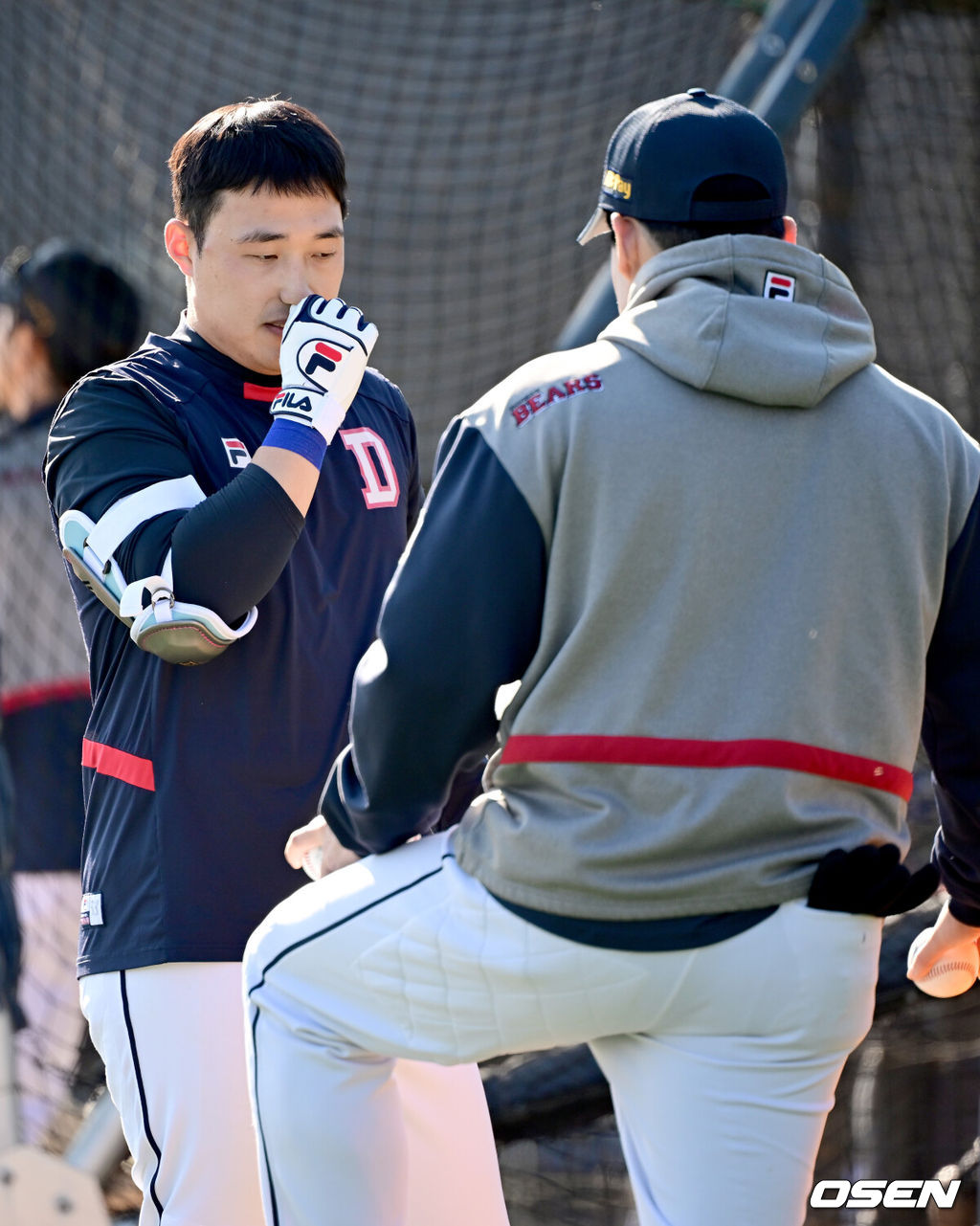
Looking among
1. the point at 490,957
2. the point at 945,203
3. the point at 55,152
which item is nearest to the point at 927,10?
the point at 945,203

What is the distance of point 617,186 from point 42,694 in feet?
6.36

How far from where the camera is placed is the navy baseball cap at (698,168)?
1152 millimetres

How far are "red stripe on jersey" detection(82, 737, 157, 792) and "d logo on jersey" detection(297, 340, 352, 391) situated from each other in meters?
0.40

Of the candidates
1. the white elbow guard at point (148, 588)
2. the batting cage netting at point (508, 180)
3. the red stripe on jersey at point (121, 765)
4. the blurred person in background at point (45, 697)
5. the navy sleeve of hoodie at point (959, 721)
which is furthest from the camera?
the batting cage netting at point (508, 180)

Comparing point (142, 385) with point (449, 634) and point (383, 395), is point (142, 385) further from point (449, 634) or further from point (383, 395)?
point (449, 634)

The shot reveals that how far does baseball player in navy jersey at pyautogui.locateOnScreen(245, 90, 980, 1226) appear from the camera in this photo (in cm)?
108

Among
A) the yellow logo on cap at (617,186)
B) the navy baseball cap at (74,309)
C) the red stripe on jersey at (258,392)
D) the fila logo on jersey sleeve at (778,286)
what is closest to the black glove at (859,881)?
Answer: the fila logo on jersey sleeve at (778,286)

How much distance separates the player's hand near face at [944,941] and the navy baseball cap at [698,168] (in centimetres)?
67

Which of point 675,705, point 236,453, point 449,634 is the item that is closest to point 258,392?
point 236,453

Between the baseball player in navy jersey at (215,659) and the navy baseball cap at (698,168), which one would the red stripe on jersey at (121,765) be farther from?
the navy baseball cap at (698,168)

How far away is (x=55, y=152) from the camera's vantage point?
4602 mm

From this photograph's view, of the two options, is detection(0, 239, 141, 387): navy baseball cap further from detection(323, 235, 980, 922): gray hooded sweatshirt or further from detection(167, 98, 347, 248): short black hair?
detection(323, 235, 980, 922): gray hooded sweatshirt

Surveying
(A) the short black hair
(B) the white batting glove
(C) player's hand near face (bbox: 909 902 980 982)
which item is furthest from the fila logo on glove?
(C) player's hand near face (bbox: 909 902 980 982)

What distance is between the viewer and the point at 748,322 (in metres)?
1.11
